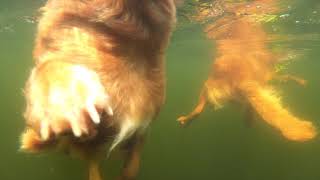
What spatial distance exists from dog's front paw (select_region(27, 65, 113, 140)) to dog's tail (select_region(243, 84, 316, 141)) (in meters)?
4.46

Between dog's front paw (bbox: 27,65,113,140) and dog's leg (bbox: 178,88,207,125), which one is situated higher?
dog's front paw (bbox: 27,65,113,140)

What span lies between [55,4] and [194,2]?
6.57 metres

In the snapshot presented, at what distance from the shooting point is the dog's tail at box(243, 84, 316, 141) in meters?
6.12

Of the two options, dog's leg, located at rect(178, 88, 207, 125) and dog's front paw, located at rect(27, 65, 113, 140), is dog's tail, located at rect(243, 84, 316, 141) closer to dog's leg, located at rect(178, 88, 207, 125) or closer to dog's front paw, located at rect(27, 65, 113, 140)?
dog's leg, located at rect(178, 88, 207, 125)

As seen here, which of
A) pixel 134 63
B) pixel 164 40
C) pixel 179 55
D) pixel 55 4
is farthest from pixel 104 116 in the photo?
pixel 179 55

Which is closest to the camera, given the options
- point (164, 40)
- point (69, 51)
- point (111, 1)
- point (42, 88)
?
point (42, 88)

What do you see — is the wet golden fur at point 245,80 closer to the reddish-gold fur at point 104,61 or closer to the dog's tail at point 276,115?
the dog's tail at point 276,115

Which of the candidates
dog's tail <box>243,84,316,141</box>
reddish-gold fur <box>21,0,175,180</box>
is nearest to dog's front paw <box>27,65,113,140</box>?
reddish-gold fur <box>21,0,175,180</box>

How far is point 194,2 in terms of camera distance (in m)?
9.49

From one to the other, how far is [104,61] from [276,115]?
5.28 metres

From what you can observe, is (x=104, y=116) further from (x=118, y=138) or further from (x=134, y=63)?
(x=134, y=63)

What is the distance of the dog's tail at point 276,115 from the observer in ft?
20.1

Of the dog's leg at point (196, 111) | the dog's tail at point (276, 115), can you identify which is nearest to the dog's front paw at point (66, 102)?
the dog's tail at point (276, 115)

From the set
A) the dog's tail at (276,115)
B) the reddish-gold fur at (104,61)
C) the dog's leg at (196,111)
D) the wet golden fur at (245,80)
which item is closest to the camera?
the reddish-gold fur at (104,61)
